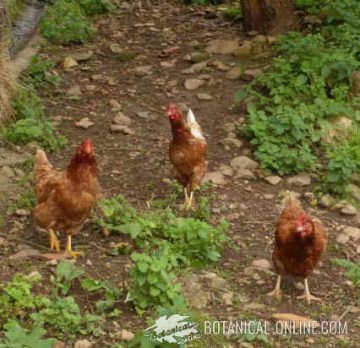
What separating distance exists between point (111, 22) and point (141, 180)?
14.4 feet

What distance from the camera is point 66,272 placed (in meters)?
5.01

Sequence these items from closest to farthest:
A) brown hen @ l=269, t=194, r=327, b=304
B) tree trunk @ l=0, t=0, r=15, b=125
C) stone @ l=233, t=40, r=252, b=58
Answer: brown hen @ l=269, t=194, r=327, b=304
tree trunk @ l=0, t=0, r=15, b=125
stone @ l=233, t=40, r=252, b=58

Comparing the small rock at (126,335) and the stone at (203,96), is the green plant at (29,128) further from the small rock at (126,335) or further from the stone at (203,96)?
the small rock at (126,335)

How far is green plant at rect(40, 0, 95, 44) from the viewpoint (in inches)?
381

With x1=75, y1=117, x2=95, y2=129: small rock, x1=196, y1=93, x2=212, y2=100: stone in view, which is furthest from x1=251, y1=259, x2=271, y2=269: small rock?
x1=196, y1=93, x2=212, y2=100: stone

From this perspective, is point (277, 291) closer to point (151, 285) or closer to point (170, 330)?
point (151, 285)

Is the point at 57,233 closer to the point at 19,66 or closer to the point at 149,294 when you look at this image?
the point at 149,294

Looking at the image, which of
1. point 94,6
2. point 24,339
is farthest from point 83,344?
point 94,6

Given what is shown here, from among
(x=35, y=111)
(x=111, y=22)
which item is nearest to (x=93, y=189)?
(x=35, y=111)

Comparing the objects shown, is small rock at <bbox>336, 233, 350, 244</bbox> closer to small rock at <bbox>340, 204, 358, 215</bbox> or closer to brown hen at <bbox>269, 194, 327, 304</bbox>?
small rock at <bbox>340, 204, 358, 215</bbox>

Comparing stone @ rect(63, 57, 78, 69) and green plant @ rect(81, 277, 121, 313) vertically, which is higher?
green plant @ rect(81, 277, 121, 313)

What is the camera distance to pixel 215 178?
6.90 m

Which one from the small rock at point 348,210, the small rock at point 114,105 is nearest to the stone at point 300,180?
the small rock at point 348,210

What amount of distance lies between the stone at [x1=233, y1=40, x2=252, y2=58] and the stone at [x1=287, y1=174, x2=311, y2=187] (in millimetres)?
2512
